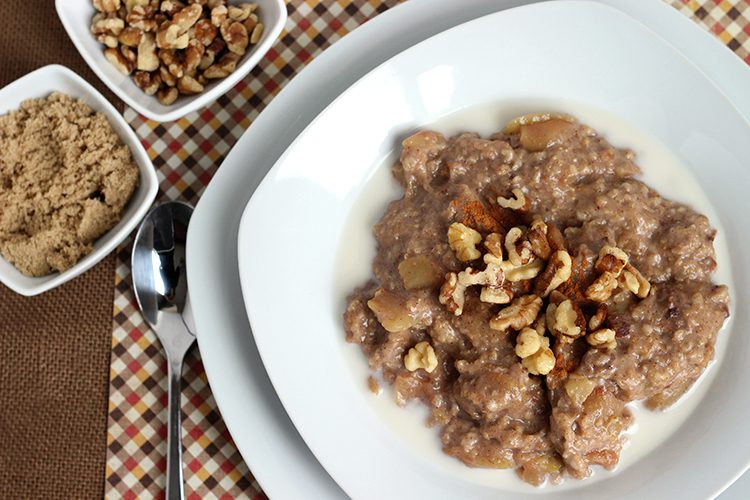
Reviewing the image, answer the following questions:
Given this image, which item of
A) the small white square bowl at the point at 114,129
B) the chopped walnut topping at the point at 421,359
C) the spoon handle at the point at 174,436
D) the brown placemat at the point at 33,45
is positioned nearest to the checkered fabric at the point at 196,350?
the spoon handle at the point at 174,436

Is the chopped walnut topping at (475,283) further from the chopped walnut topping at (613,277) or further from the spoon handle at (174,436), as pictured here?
the spoon handle at (174,436)

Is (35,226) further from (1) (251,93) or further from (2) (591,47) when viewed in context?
(2) (591,47)

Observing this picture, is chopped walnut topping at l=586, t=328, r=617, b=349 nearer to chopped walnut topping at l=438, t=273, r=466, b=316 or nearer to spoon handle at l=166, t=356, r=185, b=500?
chopped walnut topping at l=438, t=273, r=466, b=316

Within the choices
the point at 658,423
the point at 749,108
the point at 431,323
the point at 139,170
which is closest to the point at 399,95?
the point at 431,323

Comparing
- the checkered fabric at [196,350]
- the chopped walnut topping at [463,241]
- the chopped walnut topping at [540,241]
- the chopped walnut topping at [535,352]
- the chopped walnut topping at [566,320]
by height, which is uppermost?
the chopped walnut topping at [540,241]

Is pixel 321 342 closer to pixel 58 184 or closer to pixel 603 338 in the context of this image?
pixel 603 338

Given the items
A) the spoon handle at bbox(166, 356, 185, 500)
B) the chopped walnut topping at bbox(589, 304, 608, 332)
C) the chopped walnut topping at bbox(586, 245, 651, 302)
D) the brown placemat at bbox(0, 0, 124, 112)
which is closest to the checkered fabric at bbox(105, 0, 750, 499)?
the spoon handle at bbox(166, 356, 185, 500)
